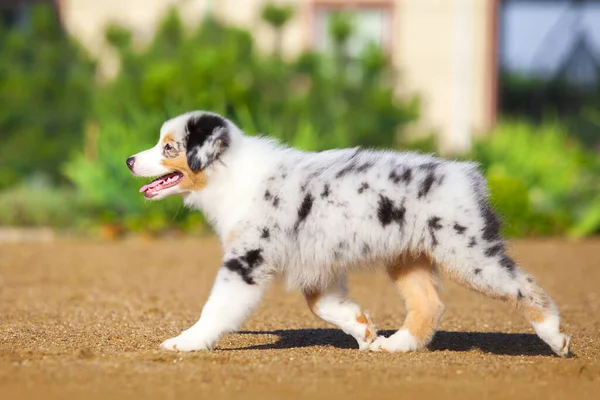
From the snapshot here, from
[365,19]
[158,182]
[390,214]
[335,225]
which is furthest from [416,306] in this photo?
[365,19]

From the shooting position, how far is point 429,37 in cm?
1962

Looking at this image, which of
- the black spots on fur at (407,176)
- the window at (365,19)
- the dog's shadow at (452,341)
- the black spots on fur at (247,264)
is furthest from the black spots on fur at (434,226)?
the window at (365,19)

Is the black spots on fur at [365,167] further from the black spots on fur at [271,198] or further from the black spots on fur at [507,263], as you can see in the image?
the black spots on fur at [507,263]

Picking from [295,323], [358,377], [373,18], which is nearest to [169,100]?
[373,18]

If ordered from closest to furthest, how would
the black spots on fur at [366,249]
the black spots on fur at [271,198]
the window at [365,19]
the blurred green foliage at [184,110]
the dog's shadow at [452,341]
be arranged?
the black spots on fur at [366,249] → the black spots on fur at [271,198] → the dog's shadow at [452,341] → the blurred green foliage at [184,110] → the window at [365,19]

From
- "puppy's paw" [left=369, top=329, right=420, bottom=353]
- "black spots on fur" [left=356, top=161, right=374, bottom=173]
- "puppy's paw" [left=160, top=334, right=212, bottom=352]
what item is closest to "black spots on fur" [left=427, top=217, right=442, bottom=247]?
"black spots on fur" [left=356, top=161, right=374, bottom=173]

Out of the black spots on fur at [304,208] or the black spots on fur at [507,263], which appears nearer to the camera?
the black spots on fur at [507,263]

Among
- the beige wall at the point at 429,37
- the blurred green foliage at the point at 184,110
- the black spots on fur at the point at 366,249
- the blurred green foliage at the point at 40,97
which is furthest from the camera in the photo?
the beige wall at the point at 429,37

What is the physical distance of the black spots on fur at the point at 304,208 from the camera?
6.49m

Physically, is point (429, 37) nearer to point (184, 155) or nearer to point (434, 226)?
point (184, 155)

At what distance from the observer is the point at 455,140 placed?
19.4 m

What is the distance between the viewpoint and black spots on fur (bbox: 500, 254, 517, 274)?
6.34m

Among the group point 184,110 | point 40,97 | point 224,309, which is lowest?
point 40,97

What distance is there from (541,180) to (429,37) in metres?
4.37
